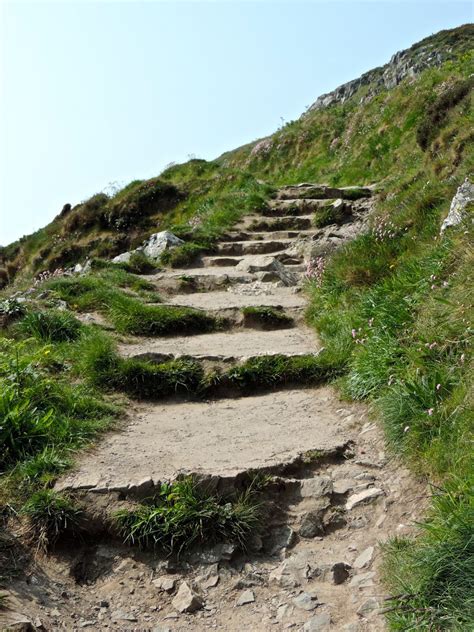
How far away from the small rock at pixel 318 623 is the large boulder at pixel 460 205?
167 inches

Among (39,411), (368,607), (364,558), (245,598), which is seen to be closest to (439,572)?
(368,607)

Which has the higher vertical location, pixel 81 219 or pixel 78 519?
pixel 81 219

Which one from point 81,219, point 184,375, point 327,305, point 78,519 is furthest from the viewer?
point 81,219

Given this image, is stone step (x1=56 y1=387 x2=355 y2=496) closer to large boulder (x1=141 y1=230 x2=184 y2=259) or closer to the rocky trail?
the rocky trail

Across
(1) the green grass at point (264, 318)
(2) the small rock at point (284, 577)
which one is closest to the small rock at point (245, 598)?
(2) the small rock at point (284, 577)

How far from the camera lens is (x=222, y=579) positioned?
3650mm

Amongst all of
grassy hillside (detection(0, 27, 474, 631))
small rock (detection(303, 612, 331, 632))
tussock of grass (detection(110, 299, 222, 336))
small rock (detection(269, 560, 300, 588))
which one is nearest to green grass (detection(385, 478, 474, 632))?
grassy hillside (detection(0, 27, 474, 631))

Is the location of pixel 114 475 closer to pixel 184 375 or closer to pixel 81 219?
pixel 184 375

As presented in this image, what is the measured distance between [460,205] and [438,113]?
6.10 meters

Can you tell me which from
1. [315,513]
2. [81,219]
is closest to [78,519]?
[315,513]

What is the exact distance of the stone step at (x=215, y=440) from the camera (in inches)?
168

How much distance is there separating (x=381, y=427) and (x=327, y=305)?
3.41 metres

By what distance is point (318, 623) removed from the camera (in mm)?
3133

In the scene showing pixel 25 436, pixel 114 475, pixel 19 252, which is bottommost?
pixel 114 475
